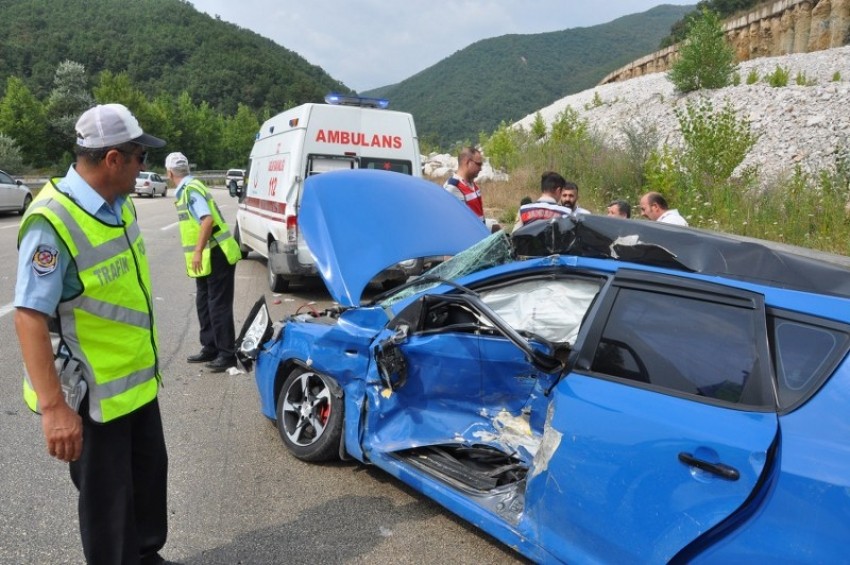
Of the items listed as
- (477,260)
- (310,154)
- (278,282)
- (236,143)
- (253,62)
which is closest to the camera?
(477,260)

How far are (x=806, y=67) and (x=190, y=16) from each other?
13159 centimetres

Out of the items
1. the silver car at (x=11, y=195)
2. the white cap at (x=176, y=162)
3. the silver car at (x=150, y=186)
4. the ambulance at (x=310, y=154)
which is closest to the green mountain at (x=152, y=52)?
the silver car at (x=150, y=186)

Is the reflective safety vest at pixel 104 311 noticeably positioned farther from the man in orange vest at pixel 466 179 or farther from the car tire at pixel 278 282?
the car tire at pixel 278 282

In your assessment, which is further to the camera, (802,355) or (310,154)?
(310,154)

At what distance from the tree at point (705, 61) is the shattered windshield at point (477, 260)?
22.3 m

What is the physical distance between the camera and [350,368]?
11.6 ft

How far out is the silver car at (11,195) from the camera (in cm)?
1853

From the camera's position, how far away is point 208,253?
535 cm

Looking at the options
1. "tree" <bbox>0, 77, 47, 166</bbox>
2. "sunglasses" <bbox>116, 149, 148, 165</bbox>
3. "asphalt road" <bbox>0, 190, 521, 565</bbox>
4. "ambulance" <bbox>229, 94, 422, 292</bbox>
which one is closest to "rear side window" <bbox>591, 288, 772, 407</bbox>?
"asphalt road" <bbox>0, 190, 521, 565</bbox>

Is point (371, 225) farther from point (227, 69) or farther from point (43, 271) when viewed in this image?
point (227, 69)

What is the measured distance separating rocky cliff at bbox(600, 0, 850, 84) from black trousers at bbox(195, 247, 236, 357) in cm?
3142

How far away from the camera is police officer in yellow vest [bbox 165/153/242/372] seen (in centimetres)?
532

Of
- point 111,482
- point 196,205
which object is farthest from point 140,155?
point 196,205

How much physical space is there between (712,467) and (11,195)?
71.6 ft
